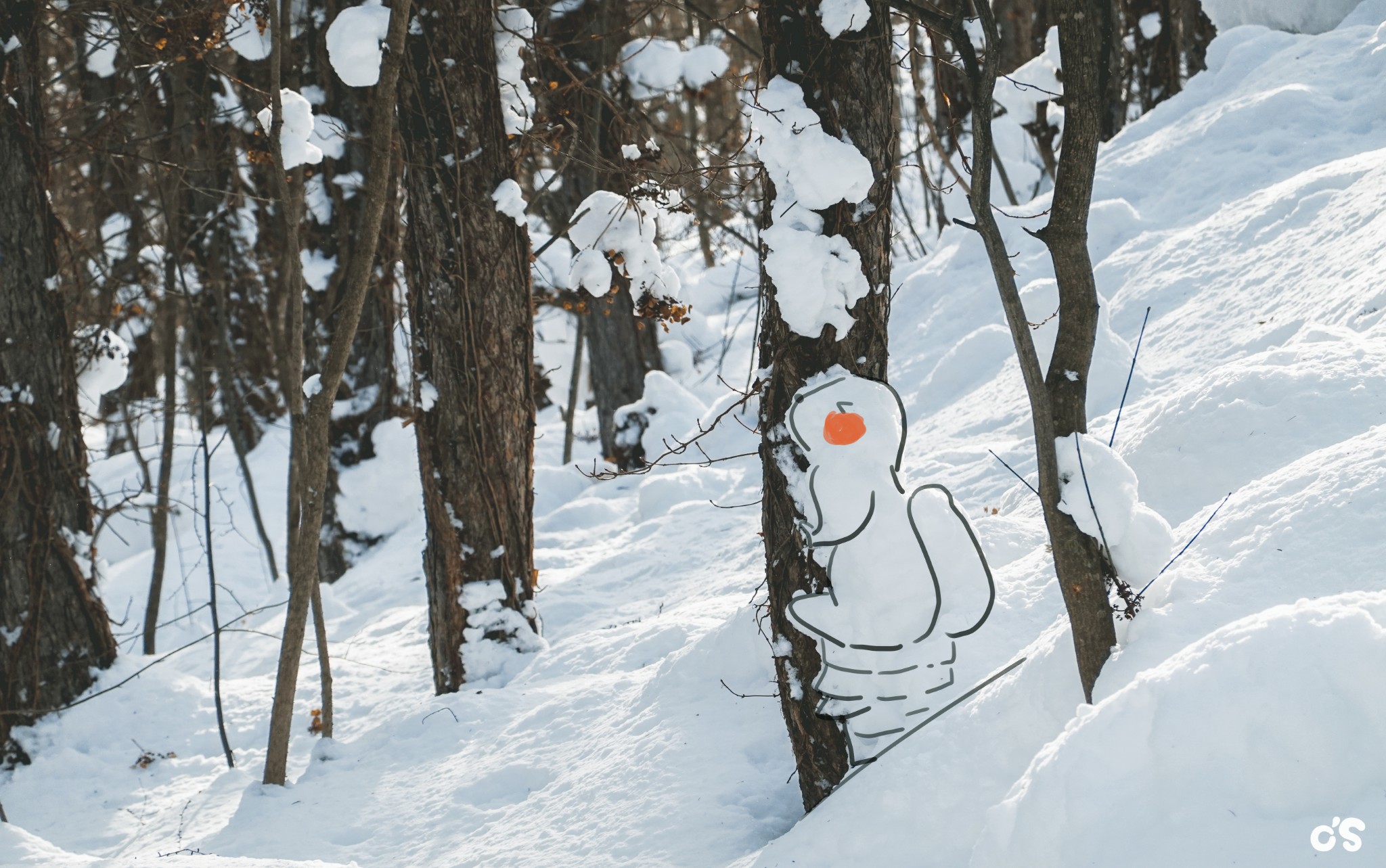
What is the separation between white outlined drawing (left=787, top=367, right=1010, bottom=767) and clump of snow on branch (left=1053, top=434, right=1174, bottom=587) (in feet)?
1.21

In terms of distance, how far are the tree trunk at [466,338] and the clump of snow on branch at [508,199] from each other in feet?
0.14

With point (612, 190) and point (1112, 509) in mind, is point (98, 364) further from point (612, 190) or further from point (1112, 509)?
point (1112, 509)

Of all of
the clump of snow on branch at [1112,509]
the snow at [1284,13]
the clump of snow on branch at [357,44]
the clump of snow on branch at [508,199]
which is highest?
the snow at [1284,13]

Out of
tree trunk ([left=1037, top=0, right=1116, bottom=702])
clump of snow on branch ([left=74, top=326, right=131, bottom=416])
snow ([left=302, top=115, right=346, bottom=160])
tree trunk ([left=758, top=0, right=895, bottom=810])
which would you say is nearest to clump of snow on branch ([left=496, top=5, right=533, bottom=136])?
snow ([left=302, top=115, right=346, bottom=160])

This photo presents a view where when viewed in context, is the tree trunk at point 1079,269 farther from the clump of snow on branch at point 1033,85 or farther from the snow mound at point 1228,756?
the clump of snow on branch at point 1033,85

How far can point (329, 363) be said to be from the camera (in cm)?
366

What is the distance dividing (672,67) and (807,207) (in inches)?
210

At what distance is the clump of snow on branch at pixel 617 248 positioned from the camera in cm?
416

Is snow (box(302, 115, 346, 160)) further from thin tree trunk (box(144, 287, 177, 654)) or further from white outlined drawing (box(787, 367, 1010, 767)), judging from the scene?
white outlined drawing (box(787, 367, 1010, 767))

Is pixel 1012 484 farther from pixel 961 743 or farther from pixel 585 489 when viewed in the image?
pixel 585 489

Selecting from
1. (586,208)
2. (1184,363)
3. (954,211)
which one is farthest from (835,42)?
(954,211)

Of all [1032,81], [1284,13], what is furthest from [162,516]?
[1284,13]

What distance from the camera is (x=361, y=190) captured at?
7035mm

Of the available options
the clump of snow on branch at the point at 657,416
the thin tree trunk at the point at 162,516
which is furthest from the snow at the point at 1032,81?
the thin tree trunk at the point at 162,516
